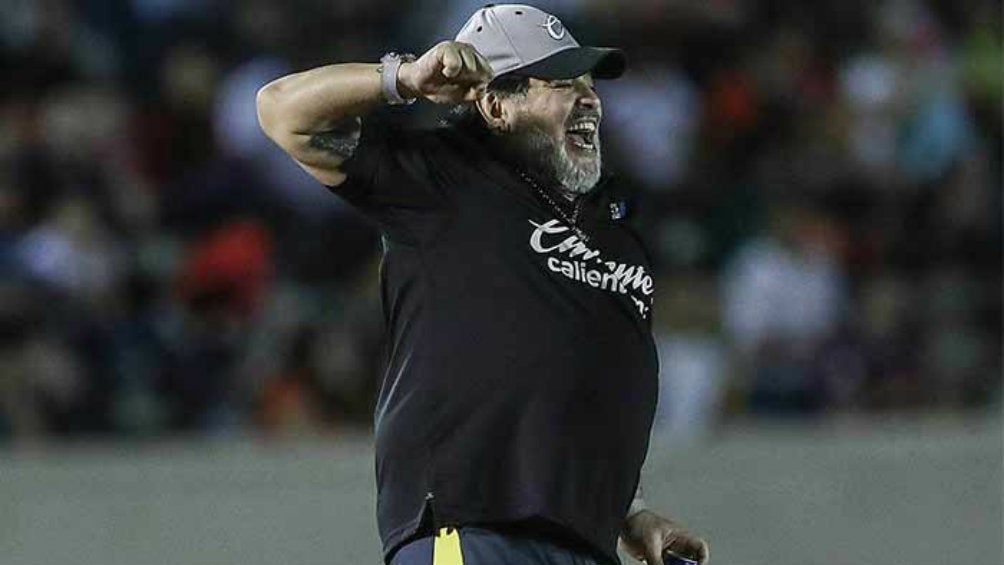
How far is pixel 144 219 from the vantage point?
356 inches

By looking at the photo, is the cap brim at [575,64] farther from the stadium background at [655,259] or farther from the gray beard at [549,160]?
the stadium background at [655,259]

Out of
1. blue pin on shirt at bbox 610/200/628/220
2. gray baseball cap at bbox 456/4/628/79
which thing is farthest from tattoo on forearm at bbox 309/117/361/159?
blue pin on shirt at bbox 610/200/628/220

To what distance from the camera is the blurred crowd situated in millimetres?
8477

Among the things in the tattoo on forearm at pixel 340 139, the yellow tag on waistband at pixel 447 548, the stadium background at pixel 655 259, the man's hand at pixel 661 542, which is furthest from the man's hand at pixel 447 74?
the stadium background at pixel 655 259

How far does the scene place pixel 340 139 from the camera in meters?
3.92

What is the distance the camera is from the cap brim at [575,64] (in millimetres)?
4043

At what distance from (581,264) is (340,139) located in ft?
1.67

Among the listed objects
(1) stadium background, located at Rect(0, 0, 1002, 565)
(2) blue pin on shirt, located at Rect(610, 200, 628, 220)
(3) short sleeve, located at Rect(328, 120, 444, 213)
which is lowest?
(1) stadium background, located at Rect(0, 0, 1002, 565)

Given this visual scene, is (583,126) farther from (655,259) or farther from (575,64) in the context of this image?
(655,259)

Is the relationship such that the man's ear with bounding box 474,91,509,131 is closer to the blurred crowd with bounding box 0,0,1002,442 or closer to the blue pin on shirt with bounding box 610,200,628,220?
the blue pin on shirt with bounding box 610,200,628,220

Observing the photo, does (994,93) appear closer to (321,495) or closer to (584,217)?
(321,495)

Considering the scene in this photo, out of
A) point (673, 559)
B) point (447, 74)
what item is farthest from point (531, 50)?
point (673, 559)

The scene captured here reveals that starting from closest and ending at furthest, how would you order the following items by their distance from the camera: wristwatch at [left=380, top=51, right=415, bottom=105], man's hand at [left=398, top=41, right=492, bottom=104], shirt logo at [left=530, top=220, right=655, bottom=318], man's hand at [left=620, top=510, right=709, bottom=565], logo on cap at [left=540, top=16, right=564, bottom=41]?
man's hand at [left=398, top=41, right=492, bottom=104], wristwatch at [left=380, top=51, right=415, bottom=105], shirt logo at [left=530, top=220, right=655, bottom=318], logo on cap at [left=540, top=16, right=564, bottom=41], man's hand at [left=620, top=510, right=709, bottom=565]

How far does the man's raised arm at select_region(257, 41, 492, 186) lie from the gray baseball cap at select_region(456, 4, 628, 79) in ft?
0.96
